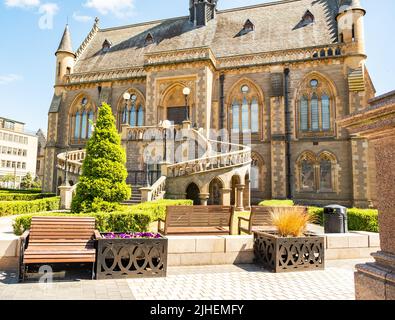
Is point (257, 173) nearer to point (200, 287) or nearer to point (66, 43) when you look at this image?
point (200, 287)

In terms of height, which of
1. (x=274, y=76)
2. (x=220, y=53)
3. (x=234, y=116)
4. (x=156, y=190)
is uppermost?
(x=220, y=53)

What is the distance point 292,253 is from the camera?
7.40m

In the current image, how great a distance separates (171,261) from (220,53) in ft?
76.9

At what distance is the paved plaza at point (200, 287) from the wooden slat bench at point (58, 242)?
473 millimetres

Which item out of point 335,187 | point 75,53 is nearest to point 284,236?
point 335,187

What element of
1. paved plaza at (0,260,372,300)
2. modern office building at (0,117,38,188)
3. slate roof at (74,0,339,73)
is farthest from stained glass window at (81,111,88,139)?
modern office building at (0,117,38,188)

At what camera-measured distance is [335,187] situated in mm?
23172

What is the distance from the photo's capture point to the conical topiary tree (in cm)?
1086

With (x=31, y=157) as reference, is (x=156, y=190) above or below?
below

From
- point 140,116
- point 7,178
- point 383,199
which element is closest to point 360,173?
point 140,116

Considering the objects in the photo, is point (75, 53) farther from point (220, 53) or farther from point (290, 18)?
point (290, 18)

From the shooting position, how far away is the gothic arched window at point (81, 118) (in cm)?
3067
